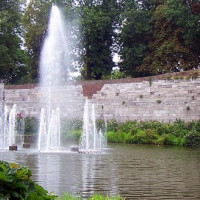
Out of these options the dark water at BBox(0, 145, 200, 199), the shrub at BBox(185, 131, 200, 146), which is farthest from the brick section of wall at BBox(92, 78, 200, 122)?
the dark water at BBox(0, 145, 200, 199)

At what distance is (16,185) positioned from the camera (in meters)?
4.66

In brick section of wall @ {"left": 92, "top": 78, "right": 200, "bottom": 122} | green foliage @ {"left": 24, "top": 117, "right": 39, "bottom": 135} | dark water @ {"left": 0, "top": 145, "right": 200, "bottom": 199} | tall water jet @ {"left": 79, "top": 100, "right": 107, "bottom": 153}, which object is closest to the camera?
dark water @ {"left": 0, "top": 145, "right": 200, "bottom": 199}

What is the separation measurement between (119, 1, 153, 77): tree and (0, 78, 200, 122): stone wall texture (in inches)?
246

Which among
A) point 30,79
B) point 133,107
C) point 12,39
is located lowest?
point 133,107

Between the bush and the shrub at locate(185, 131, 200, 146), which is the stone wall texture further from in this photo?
the shrub at locate(185, 131, 200, 146)

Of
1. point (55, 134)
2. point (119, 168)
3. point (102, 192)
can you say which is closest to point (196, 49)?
point (55, 134)

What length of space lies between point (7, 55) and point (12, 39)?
6.83ft

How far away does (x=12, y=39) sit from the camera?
37875mm

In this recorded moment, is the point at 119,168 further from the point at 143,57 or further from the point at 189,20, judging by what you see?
the point at 143,57

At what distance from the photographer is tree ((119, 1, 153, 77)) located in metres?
36.6

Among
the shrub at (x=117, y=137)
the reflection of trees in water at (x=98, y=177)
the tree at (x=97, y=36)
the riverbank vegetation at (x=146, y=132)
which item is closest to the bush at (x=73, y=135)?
the riverbank vegetation at (x=146, y=132)

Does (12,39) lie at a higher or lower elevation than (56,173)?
higher

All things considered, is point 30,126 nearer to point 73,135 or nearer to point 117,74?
point 73,135

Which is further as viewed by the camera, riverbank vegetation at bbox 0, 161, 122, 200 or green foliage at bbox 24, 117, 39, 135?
green foliage at bbox 24, 117, 39, 135
